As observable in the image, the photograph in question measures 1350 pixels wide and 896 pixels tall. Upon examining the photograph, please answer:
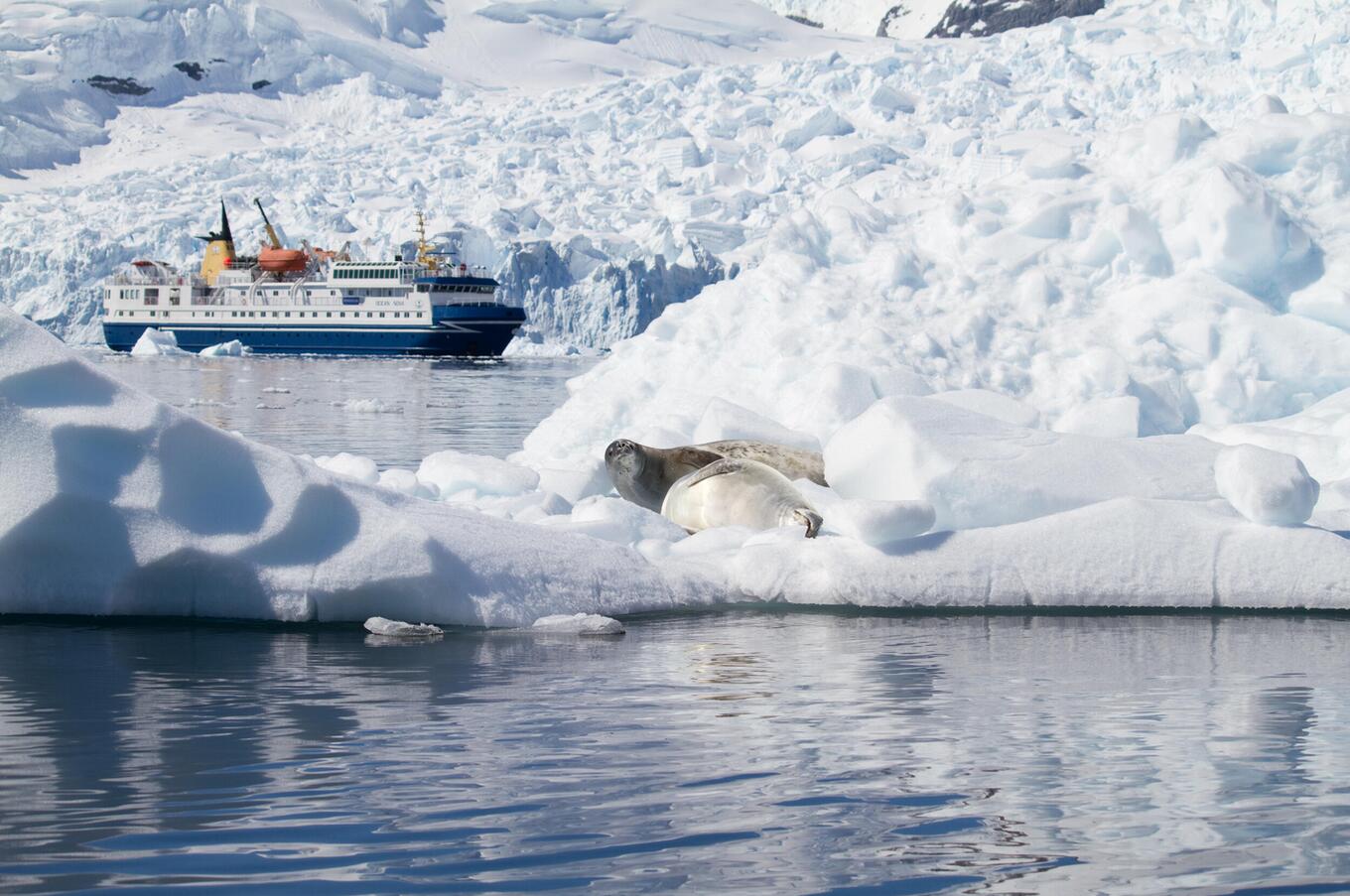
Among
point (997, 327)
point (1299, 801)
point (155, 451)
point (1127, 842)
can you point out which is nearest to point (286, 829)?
point (1127, 842)

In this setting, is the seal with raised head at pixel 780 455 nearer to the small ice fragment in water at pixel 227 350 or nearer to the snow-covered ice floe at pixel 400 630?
the snow-covered ice floe at pixel 400 630

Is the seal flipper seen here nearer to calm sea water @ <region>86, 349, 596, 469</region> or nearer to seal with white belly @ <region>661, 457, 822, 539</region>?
seal with white belly @ <region>661, 457, 822, 539</region>

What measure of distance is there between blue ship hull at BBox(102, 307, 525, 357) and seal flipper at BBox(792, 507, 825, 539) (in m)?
43.0

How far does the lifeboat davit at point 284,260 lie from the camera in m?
52.8

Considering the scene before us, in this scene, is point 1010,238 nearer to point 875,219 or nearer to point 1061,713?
point 875,219

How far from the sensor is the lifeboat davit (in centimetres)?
5278

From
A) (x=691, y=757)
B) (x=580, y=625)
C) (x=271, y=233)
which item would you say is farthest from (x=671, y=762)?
(x=271, y=233)

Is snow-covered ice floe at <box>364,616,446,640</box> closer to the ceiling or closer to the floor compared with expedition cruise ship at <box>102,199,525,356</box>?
closer to the floor

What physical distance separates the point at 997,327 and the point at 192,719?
25.2ft

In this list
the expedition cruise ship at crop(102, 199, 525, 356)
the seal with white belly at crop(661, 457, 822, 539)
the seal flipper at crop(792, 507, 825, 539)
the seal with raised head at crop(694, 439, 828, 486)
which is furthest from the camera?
the expedition cruise ship at crop(102, 199, 525, 356)

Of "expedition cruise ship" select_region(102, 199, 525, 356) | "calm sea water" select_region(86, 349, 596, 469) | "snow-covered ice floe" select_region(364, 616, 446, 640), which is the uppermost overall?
"expedition cruise ship" select_region(102, 199, 525, 356)

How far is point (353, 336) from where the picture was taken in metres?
51.1

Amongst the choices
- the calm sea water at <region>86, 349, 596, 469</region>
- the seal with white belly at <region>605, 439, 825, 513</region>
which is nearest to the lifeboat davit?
the calm sea water at <region>86, 349, 596, 469</region>

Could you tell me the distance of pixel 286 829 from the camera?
9.35ft
